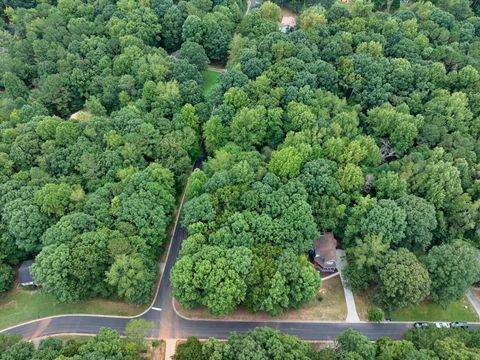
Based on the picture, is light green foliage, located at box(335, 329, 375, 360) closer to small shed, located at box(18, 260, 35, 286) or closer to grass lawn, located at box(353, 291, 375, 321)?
grass lawn, located at box(353, 291, 375, 321)

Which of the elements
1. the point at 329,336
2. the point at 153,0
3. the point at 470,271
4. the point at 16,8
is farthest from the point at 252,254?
the point at 16,8

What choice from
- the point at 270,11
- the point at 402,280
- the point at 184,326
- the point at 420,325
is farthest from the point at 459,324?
the point at 270,11

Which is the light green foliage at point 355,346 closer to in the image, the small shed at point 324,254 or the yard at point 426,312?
the yard at point 426,312

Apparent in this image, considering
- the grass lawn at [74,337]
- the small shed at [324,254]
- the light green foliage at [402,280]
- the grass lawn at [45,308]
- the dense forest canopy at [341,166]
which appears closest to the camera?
the light green foliage at [402,280]

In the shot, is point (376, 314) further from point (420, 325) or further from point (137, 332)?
point (137, 332)

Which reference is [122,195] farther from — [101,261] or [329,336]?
[329,336]

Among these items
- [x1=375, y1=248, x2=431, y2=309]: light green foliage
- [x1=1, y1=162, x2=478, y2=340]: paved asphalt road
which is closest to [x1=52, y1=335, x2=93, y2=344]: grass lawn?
[x1=1, y1=162, x2=478, y2=340]: paved asphalt road

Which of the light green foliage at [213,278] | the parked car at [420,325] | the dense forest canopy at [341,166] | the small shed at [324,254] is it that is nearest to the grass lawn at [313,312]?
the dense forest canopy at [341,166]
